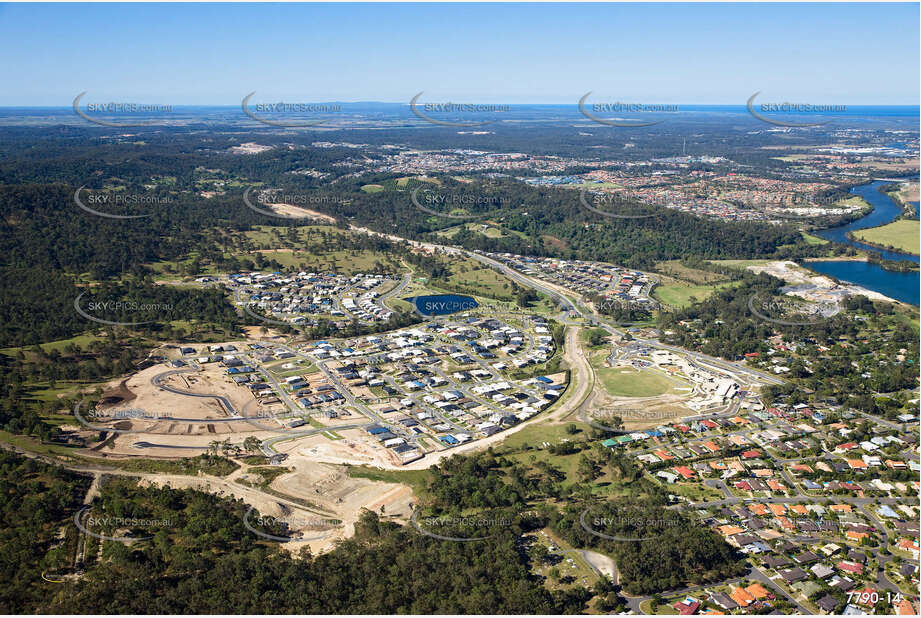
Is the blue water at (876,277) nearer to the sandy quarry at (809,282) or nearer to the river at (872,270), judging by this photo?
the river at (872,270)

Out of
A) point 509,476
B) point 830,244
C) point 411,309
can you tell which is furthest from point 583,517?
point 830,244

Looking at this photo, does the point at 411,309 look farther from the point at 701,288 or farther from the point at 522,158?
the point at 522,158

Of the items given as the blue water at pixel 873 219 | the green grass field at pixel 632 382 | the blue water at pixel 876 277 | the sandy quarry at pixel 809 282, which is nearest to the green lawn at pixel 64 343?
the green grass field at pixel 632 382

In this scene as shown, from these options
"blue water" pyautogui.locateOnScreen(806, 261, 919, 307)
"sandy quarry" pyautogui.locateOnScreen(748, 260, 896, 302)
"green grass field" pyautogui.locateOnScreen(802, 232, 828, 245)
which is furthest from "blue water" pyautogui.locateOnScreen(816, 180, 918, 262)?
"sandy quarry" pyautogui.locateOnScreen(748, 260, 896, 302)

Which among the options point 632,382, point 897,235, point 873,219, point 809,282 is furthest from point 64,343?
point 873,219

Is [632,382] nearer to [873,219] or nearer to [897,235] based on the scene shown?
[897,235]

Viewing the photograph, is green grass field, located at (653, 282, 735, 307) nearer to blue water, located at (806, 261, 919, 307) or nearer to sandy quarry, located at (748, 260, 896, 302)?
sandy quarry, located at (748, 260, 896, 302)

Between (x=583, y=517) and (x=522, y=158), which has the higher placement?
(x=522, y=158)

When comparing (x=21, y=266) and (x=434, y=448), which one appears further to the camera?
(x=21, y=266)
